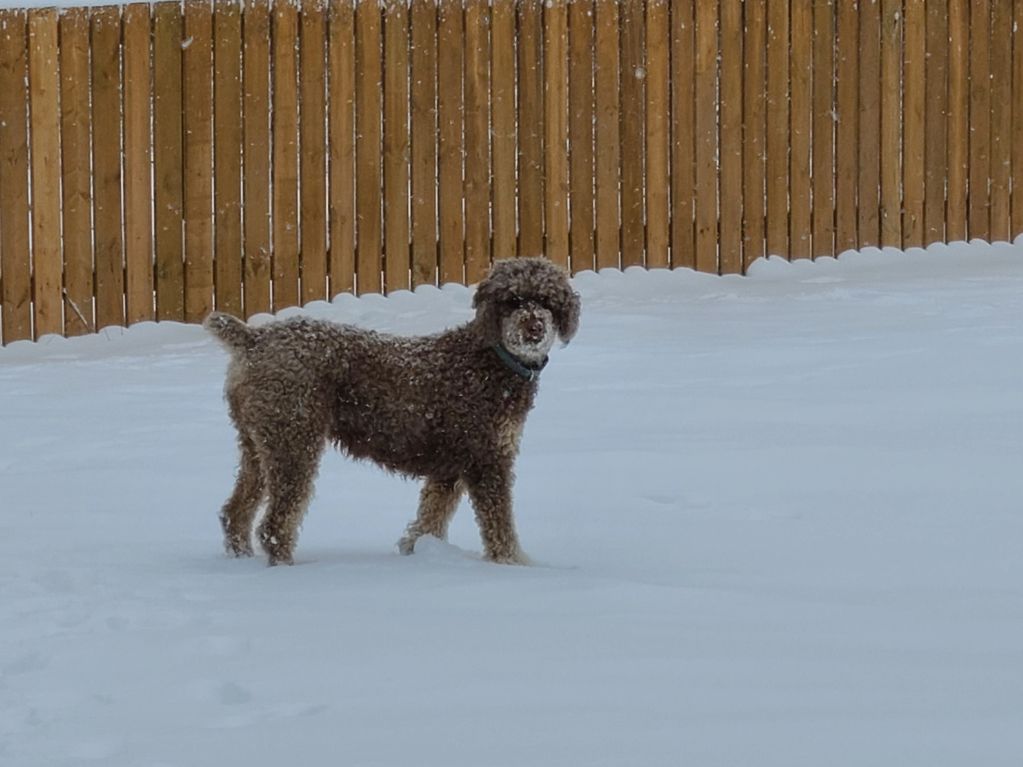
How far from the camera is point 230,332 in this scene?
5.38 metres

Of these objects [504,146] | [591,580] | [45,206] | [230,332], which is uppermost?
[504,146]

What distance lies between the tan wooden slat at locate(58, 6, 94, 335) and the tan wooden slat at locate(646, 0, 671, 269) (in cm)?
319

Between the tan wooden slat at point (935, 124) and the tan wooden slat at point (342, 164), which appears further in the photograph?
the tan wooden slat at point (935, 124)

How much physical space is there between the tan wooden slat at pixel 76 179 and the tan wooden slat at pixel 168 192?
27cm

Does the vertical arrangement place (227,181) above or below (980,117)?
below

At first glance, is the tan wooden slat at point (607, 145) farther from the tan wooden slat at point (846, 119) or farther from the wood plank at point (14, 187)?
the wood plank at point (14, 187)

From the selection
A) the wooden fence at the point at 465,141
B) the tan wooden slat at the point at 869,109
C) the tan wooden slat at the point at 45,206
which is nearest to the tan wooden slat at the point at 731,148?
the wooden fence at the point at 465,141

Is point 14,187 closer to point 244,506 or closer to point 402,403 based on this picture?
point 244,506

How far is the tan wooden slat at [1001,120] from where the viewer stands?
11.3 meters

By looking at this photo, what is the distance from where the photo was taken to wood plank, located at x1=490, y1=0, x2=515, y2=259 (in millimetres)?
10281

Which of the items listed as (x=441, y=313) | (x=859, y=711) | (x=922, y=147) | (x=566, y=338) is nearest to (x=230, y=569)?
(x=566, y=338)

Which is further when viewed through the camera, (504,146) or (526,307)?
(504,146)

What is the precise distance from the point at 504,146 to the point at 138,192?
220 centimetres

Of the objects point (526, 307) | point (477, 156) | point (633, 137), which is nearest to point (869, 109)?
point (633, 137)
